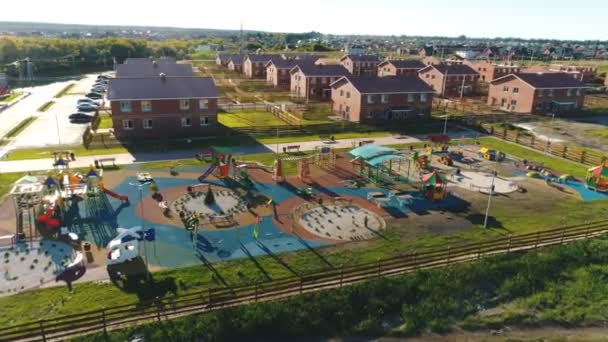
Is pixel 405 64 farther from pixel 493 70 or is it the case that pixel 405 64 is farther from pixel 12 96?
pixel 12 96

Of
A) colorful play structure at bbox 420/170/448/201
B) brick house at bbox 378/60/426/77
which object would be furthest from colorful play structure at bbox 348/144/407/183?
brick house at bbox 378/60/426/77

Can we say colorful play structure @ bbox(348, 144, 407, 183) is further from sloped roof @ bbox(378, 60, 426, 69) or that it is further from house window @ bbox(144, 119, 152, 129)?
sloped roof @ bbox(378, 60, 426, 69)

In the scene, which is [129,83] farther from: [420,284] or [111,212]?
[420,284]

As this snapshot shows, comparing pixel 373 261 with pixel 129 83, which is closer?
pixel 373 261

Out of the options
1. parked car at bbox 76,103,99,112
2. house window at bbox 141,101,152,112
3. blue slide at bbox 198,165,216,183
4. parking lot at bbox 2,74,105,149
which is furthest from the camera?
parked car at bbox 76,103,99,112

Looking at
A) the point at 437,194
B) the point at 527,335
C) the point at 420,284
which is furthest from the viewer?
the point at 437,194

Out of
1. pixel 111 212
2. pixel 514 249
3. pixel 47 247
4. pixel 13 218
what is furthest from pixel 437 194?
pixel 13 218

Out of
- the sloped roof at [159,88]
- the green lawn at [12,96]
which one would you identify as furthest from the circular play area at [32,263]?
the green lawn at [12,96]
